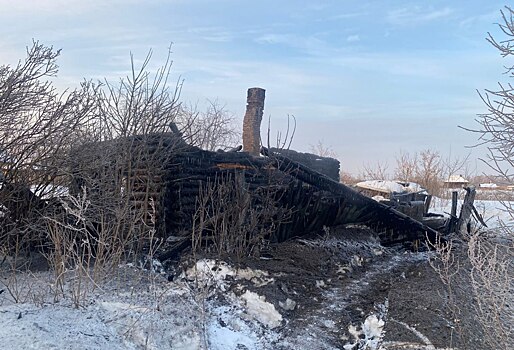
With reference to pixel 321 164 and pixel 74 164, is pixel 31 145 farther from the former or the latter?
pixel 321 164

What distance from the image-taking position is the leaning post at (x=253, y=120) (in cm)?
1306

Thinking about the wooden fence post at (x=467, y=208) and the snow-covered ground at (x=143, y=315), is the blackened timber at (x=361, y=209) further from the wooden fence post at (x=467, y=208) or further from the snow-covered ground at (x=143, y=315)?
the snow-covered ground at (x=143, y=315)

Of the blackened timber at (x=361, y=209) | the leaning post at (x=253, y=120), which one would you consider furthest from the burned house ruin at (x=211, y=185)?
the leaning post at (x=253, y=120)

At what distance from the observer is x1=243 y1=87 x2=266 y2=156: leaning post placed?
13062mm

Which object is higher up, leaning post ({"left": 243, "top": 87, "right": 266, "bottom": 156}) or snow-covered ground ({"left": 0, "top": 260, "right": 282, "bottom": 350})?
leaning post ({"left": 243, "top": 87, "right": 266, "bottom": 156})

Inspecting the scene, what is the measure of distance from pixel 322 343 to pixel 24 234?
4.90 metres

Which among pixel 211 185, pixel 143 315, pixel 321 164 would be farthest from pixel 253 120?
pixel 143 315

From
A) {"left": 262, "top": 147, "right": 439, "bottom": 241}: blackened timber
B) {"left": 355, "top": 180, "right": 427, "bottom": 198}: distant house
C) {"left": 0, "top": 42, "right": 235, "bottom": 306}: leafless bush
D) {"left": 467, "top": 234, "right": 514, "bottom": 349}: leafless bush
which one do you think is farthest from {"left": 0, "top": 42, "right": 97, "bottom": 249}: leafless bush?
{"left": 355, "top": 180, "right": 427, "bottom": 198}: distant house

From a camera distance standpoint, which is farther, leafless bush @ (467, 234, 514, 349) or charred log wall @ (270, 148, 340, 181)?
charred log wall @ (270, 148, 340, 181)

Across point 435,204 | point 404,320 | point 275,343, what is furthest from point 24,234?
point 435,204

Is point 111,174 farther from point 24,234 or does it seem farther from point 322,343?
point 322,343

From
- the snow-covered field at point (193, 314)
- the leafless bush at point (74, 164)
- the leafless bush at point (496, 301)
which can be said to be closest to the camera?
the leafless bush at point (496, 301)

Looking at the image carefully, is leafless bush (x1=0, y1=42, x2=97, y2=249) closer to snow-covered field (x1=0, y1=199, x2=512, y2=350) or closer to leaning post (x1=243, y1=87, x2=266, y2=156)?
snow-covered field (x1=0, y1=199, x2=512, y2=350)

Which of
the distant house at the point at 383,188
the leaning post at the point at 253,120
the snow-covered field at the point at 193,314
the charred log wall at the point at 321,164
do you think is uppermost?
the leaning post at the point at 253,120
